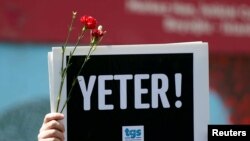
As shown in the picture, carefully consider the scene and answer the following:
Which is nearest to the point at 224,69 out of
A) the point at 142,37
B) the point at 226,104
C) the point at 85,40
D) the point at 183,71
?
the point at 226,104

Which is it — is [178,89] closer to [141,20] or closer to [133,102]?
[133,102]

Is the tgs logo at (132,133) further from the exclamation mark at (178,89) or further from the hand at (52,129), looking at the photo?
the hand at (52,129)

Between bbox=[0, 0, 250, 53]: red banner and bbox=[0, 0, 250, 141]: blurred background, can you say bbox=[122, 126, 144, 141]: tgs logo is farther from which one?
bbox=[0, 0, 250, 53]: red banner

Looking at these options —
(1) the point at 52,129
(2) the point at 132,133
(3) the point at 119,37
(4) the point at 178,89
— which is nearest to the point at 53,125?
(1) the point at 52,129

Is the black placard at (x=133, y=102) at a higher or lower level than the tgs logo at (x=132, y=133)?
higher

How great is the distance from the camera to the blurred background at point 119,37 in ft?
18.2

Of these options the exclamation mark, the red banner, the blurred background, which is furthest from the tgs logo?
the red banner

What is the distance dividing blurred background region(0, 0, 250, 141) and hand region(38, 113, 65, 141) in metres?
2.63

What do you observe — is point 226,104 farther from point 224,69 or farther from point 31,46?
point 31,46

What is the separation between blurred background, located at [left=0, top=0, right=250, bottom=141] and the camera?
5543 mm

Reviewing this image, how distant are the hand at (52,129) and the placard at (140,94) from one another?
0.15 meters

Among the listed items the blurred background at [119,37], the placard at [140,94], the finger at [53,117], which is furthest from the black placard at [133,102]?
the blurred background at [119,37]

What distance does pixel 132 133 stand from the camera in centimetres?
295

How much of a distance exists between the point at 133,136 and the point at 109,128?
0.30 ft
